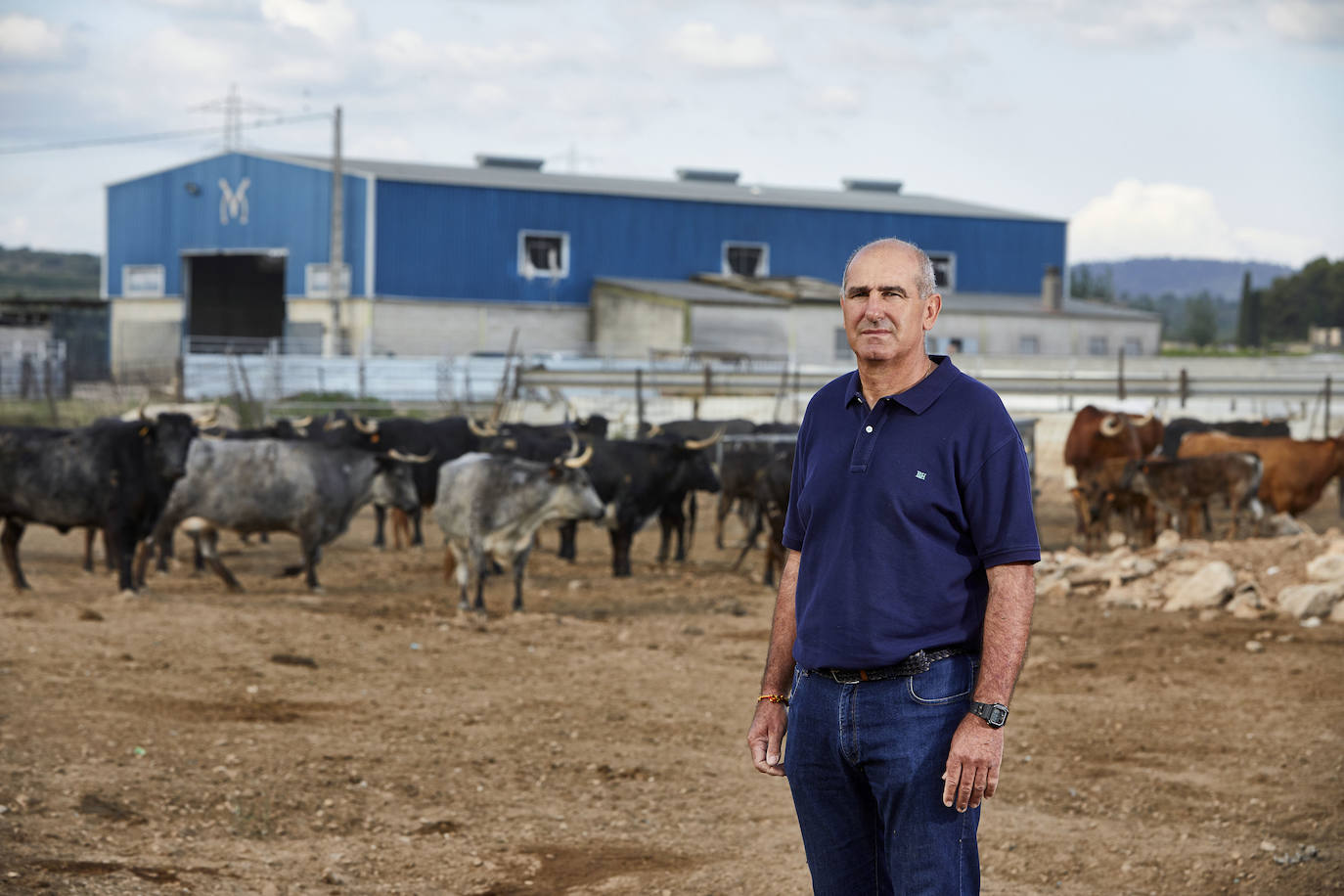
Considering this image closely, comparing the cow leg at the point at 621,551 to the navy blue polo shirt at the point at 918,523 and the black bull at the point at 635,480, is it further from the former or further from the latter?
the navy blue polo shirt at the point at 918,523

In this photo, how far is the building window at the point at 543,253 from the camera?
41.9 meters

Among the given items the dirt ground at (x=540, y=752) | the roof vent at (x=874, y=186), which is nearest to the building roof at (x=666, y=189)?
the roof vent at (x=874, y=186)

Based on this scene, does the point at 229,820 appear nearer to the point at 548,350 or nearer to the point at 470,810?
the point at 470,810

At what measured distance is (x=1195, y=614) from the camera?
12.4m

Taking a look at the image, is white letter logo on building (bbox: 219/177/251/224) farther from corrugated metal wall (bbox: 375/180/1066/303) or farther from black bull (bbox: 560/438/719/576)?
black bull (bbox: 560/438/719/576)

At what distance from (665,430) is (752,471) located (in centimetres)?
342

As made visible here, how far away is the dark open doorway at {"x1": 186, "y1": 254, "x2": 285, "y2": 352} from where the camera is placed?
45.4m

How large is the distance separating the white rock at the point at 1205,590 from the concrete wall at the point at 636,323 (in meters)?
25.4

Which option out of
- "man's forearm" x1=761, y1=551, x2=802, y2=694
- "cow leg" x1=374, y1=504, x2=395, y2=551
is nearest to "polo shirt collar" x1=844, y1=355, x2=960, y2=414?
"man's forearm" x1=761, y1=551, x2=802, y2=694

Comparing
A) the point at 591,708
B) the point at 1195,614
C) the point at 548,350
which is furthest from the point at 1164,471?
the point at 548,350

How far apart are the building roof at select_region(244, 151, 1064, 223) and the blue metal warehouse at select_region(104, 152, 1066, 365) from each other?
131 mm

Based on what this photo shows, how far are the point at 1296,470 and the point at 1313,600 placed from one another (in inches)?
253

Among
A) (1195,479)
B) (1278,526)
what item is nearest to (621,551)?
(1195,479)

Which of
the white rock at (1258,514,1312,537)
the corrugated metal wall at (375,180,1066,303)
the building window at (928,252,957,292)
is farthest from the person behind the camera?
the building window at (928,252,957,292)
